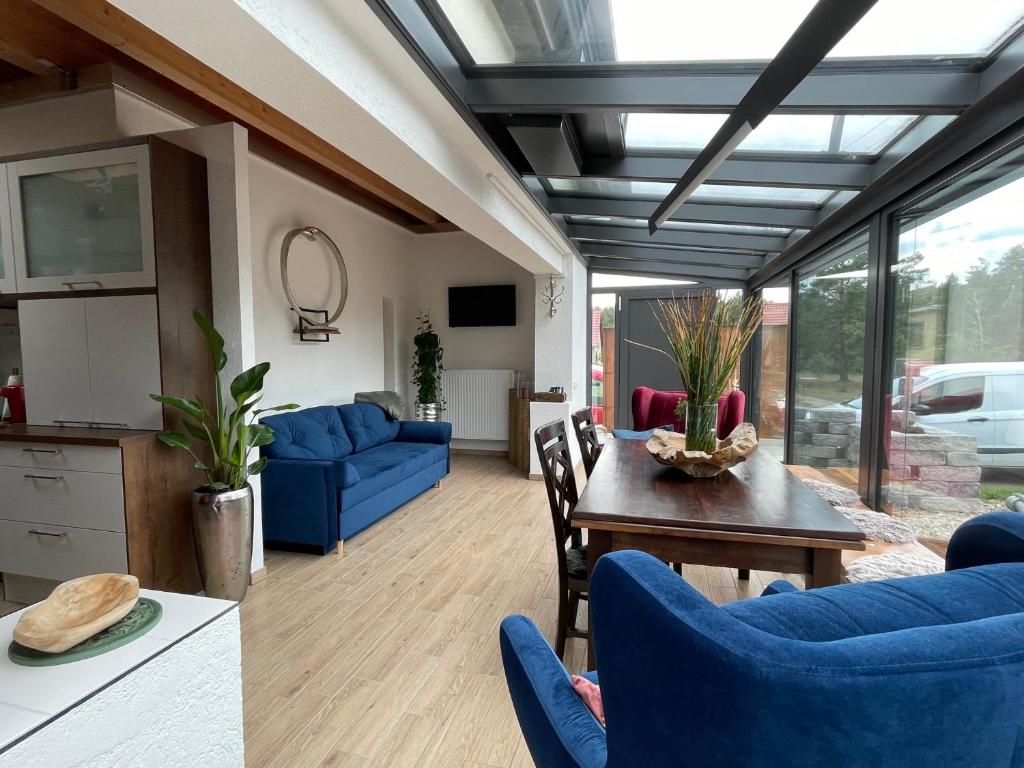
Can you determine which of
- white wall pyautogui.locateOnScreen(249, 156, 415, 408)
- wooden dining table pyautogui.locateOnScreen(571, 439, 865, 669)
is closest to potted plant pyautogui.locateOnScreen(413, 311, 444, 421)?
white wall pyautogui.locateOnScreen(249, 156, 415, 408)

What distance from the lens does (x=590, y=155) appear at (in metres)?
2.83

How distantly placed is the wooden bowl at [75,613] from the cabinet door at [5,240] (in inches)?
101

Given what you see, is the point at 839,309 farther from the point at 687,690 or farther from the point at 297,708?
the point at 297,708

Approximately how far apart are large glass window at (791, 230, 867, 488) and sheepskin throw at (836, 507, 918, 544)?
611 millimetres

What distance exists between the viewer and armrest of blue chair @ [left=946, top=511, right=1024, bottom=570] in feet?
2.68

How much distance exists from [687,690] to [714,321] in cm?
168

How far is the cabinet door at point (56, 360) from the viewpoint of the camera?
262cm

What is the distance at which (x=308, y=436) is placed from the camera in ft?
12.7

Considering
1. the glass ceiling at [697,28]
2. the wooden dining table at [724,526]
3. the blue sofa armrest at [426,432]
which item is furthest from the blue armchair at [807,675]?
the blue sofa armrest at [426,432]

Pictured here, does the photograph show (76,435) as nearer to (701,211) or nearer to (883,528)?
(883,528)

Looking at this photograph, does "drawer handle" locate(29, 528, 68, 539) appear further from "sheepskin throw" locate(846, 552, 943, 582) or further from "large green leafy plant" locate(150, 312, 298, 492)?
"sheepskin throw" locate(846, 552, 943, 582)

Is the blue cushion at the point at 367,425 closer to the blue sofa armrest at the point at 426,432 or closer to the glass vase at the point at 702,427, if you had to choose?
the blue sofa armrest at the point at 426,432

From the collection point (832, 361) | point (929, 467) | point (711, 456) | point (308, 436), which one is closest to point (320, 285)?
point (308, 436)

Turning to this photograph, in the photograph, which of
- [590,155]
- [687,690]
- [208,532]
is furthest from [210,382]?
[687,690]
